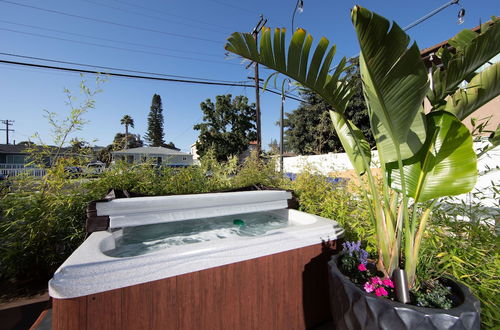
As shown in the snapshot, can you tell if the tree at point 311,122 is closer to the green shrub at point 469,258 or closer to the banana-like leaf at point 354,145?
the banana-like leaf at point 354,145

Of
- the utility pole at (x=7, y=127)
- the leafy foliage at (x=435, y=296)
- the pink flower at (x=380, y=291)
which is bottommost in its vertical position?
the leafy foliage at (x=435, y=296)

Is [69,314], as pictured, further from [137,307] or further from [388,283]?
[388,283]

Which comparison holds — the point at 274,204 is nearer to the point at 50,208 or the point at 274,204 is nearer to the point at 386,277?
the point at 386,277

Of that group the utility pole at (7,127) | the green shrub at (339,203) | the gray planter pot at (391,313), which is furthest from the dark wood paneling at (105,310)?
the utility pole at (7,127)

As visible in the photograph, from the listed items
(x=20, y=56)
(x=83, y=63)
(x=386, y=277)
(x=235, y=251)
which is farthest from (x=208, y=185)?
(x=20, y=56)

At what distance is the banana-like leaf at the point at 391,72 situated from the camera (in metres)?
0.78

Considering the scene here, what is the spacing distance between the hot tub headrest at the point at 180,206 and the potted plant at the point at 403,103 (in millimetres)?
1205

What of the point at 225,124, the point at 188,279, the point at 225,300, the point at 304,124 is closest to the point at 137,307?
the point at 188,279

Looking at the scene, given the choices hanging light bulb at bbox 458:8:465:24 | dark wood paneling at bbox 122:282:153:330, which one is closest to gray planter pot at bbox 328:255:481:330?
dark wood paneling at bbox 122:282:153:330

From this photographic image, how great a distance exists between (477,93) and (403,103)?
53cm

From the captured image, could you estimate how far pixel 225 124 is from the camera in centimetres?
1853

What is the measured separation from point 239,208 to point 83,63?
24.1 feet

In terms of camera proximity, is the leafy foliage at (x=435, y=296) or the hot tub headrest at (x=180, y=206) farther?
the hot tub headrest at (x=180, y=206)

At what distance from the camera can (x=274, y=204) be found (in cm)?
245
